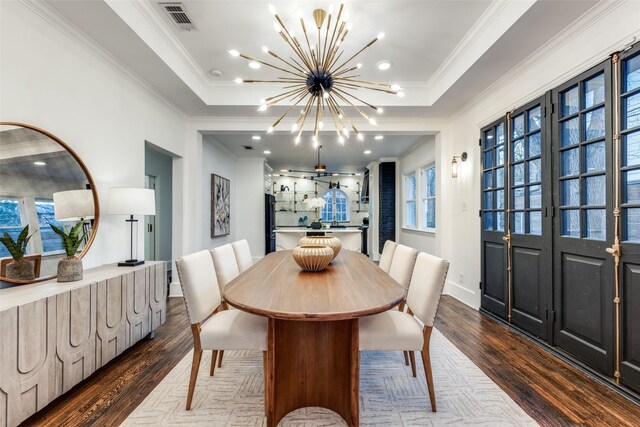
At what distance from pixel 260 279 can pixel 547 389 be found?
82.9 inches

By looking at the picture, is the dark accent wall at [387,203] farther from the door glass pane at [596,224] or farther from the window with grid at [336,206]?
the door glass pane at [596,224]

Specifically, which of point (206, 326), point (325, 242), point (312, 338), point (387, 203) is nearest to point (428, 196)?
point (387, 203)

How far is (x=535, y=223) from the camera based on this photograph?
112 inches

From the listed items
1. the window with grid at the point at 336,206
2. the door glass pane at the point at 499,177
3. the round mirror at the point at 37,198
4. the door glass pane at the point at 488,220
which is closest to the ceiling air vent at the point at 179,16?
the round mirror at the point at 37,198

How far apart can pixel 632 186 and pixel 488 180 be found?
1655 mm

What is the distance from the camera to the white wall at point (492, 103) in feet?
A: 6.94

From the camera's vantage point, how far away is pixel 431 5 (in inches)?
95.0

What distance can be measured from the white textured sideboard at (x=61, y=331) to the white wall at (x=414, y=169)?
4144 millimetres

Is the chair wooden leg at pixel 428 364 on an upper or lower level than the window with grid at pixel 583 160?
lower

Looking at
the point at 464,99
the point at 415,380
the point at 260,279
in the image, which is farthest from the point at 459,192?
the point at 260,279

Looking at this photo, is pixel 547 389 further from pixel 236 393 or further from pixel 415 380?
pixel 236 393

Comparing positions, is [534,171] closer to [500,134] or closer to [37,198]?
[500,134]

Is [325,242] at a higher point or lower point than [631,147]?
lower

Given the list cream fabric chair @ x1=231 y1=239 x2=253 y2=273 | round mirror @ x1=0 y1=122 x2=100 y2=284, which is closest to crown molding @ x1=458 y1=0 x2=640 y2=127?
cream fabric chair @ x1=231 y1=239 x2=253 y2=273
